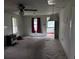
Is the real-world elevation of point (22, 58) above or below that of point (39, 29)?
below

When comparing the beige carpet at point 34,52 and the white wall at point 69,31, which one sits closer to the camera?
the white wall at point 69,31

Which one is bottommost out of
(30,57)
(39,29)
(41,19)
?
(30,57)

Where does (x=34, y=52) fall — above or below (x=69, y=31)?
below

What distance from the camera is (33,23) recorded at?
15.1m

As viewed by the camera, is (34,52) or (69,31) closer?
(69,31)

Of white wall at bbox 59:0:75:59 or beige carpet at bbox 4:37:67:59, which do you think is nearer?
white wall at bbox 59:0:75:59

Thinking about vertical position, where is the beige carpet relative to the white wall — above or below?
below

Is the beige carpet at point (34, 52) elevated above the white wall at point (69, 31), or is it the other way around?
the white wall at point (69, 31)
